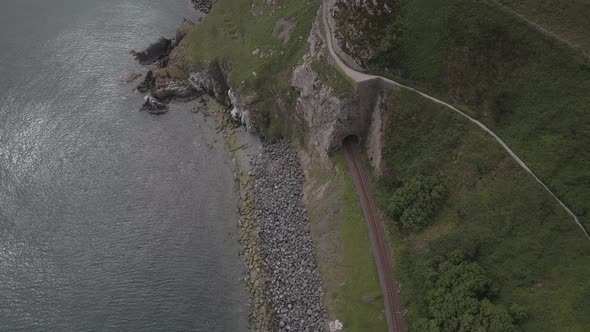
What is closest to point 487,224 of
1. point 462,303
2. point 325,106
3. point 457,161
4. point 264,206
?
point 457,161

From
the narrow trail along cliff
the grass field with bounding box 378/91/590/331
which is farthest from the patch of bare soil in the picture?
the grass field with bounding box 378/91/590/331

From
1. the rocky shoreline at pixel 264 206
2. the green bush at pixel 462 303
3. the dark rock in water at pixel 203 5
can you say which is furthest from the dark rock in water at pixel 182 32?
the green bush at pixel 462 303

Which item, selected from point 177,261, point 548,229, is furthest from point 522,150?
point 177,261

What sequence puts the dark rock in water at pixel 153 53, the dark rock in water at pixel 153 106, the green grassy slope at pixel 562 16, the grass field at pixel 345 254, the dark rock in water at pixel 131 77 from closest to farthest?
the green grassy slope at pixel 562 16, the grass field at pixel 345 254, the dark rock in water at pixel 153 106, the dark rock in water at pixel 131 77, the dark rock in water at pixel 153 53

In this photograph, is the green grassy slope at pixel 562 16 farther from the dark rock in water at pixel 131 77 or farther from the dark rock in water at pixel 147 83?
the dark rock in water at pixel 131 77

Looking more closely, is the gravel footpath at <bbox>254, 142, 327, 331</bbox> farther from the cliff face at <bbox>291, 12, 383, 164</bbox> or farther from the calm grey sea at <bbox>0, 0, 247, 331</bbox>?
the cliff face at <bbox>291, 12, 383, 164</bbox>

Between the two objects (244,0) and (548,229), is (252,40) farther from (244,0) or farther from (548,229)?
(548,229)

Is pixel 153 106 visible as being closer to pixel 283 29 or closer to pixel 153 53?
pixel 153 53
